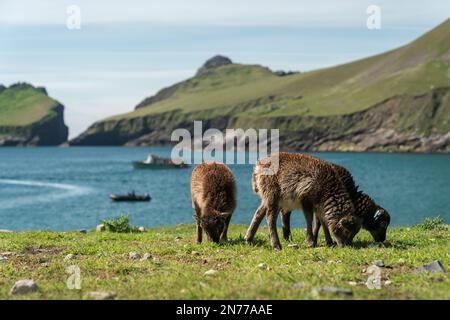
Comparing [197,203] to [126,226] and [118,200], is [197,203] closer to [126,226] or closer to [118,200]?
[126,226]

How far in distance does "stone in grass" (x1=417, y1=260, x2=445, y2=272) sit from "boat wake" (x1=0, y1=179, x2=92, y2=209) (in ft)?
271

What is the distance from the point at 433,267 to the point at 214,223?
6329 mm

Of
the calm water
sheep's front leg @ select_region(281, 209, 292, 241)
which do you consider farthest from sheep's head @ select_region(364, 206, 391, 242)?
the calm water

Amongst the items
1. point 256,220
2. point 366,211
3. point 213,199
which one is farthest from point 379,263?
point 213,199

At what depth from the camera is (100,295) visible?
1034 cm

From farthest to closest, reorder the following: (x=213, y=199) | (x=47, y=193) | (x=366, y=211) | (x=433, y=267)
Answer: (x=47, y=193) → (x=213, y=199) → (x=366, y=211) → (x=433, y=267)

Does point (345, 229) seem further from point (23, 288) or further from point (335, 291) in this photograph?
point (23, 288)

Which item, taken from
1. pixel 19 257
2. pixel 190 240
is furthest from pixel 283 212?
pixel 19 257

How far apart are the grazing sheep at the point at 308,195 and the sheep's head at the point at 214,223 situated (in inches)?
48.0

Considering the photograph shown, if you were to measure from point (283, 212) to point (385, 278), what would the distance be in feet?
19.8

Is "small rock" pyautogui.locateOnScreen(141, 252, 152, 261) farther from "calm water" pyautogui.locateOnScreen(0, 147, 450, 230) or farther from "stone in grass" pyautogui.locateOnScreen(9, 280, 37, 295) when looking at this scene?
"calm water" pyautogui.locateOnScreen(0, 147, 450, 230)

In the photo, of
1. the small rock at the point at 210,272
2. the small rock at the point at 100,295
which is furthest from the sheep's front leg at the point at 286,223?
the small rock at the point at 100,295

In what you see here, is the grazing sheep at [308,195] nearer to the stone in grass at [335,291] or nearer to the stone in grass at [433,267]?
the stone in grass at [433,267]

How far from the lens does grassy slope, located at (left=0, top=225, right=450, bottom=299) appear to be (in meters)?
10.5
